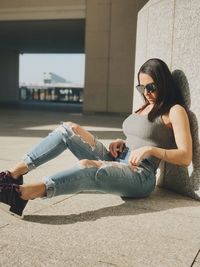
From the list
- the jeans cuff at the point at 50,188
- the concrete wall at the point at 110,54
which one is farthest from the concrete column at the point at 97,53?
the jeans cuff at the point at 50,188

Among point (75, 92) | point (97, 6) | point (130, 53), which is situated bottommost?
point (75, 92)

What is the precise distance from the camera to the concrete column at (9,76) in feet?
122

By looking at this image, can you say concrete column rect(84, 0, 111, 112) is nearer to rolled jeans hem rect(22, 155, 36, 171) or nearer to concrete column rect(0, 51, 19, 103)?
rolled jeans hem rect(22, 155, 36, 171)

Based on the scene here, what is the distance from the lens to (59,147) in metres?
4.06

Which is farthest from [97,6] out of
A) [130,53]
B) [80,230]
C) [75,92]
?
[75,92]

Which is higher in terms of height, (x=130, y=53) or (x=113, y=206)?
(x=130, y=53)

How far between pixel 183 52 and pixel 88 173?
1668mm

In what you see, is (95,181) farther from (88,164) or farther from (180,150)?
(180,150)

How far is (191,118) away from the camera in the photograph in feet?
13.6

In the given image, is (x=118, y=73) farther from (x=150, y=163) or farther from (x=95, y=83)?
(x=150, y=163)

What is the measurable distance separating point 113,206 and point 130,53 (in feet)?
53.9

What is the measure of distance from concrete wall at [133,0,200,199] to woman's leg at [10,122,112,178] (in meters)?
0.91

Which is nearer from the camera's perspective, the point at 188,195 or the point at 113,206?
the point at 113,206

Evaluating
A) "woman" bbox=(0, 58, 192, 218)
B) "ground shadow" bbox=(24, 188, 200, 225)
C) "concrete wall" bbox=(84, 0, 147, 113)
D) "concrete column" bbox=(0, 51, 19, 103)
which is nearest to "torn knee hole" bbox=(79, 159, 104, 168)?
"woman" bbox=(0, 58, 192, 218)
